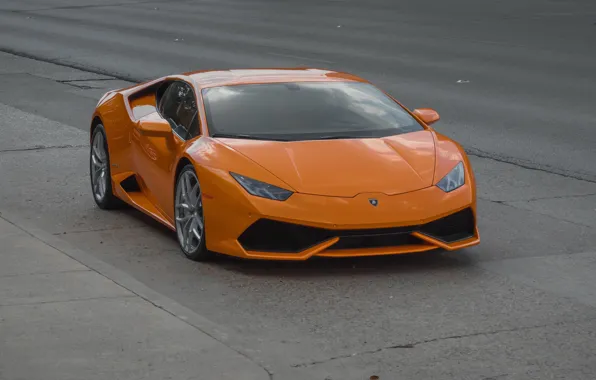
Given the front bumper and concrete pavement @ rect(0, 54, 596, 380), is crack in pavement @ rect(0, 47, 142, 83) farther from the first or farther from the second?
the front bumper

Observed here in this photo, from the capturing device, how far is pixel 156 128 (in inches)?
359

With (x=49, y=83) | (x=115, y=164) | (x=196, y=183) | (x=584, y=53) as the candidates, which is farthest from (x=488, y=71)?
(x=196, y=183)

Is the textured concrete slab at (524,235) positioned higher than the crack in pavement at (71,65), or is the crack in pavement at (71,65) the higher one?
the textured concrete slab at (524,235)

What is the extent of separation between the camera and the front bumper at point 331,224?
7.98m

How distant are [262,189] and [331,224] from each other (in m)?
0.50

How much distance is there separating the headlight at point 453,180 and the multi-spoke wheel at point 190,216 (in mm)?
1564

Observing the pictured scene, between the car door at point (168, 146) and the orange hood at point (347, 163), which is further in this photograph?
the car door at point (168, 146)

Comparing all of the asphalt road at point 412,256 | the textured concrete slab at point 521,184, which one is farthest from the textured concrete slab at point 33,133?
the textured concrete slab at point 521,184

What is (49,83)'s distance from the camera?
20672 mm

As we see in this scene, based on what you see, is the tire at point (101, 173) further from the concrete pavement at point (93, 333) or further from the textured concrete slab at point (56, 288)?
the textured concrete slab at point (56, 288)

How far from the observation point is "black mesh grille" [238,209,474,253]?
26.3 feet

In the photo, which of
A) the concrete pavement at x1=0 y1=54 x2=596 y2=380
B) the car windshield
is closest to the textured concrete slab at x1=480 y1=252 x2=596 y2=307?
the concrete pavement at x1=0 y1=54 x2=596 y2=380

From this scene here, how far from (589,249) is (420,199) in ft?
4.49

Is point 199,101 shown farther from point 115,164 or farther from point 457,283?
point 457,283
